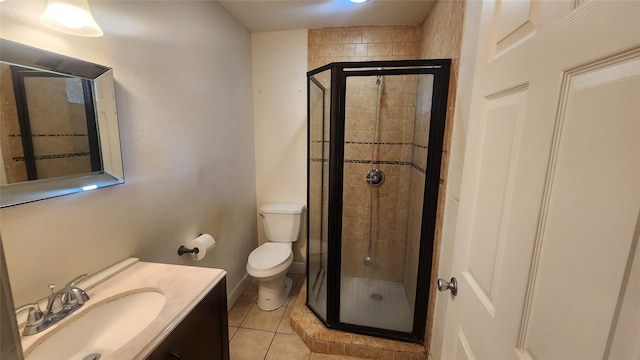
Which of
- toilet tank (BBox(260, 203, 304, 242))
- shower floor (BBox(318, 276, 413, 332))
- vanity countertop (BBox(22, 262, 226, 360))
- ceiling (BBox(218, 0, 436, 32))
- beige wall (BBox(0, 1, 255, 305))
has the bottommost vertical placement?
shower floor (BBox(318, 276, 413, 332))

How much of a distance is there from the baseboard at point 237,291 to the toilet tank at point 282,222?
1.59ft

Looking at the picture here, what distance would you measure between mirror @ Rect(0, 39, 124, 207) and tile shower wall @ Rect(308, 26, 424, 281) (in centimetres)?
136

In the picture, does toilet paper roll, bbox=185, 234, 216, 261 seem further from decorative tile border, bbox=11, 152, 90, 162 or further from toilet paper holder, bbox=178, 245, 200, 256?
decorative tile border, bbox=11, 152, 90, 162

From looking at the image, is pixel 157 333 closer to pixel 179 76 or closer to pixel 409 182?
pixel 179 76

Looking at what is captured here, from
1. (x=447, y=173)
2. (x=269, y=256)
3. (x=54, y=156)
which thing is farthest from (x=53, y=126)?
(x=447, y=173)

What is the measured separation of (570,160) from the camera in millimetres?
473

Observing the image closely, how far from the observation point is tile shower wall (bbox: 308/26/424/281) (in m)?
2.05

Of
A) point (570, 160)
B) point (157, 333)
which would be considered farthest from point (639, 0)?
point (157, 333)

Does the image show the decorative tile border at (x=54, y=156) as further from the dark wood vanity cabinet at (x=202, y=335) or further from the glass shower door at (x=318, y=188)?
the glass shower door at (x=318, y=188)

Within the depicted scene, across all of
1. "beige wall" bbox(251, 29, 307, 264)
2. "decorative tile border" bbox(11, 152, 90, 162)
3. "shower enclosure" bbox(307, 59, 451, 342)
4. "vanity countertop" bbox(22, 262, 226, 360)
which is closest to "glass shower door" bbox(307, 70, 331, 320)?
"shower enclosure" bbox(307, 59, 451, 342)

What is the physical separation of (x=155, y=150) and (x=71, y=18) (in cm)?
64

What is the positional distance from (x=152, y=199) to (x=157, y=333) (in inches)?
31.6

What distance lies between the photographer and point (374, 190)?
91.0 inches

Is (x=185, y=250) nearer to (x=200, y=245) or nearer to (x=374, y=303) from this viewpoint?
(x=200, y=245)
